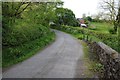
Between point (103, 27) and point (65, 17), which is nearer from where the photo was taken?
point (103, 27)

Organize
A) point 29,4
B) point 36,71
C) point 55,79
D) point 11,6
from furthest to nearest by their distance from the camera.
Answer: point 29,4 < point 11,6 < point 36,71 < point 55,79

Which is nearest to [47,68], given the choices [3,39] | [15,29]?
[3,39]

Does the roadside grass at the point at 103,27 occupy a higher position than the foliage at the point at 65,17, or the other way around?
the foliage at the point at 65,17

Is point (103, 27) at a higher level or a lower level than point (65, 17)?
lower

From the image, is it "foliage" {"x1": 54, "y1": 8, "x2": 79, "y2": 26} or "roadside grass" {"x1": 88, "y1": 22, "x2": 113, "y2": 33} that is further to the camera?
"foliage" {"x1": 54, "y1": 8, "x2": 79, "y2": 26}

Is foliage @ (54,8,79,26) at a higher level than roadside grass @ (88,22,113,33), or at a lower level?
higher

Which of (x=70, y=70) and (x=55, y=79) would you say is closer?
(x=55, y=79)

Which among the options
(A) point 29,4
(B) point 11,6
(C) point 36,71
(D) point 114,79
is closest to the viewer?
(D) point 114,79

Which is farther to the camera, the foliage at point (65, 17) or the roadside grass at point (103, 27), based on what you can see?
the foliage at point (65, 17)

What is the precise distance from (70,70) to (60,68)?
2.52 feet

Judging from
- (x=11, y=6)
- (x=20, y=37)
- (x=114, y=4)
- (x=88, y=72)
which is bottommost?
(x=88, y=72)

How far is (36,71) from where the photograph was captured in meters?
13.4

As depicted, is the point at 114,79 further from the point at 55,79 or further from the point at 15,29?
the point at 15,29

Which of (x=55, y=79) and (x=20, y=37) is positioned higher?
(x=20, y=37)
